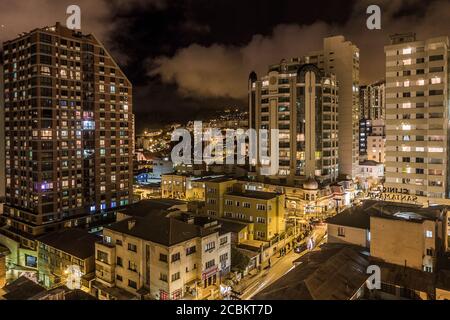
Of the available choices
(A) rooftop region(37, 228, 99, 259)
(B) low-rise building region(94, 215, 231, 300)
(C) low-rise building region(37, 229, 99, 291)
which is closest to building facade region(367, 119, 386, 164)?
(B) low-rise building region(94, 215, 231, 300)

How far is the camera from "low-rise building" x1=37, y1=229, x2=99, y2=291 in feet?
124

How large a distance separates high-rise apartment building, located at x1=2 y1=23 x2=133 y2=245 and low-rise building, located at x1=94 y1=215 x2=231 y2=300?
74.1ft

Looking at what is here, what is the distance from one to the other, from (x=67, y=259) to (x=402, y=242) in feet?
116

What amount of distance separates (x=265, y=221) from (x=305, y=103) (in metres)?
32.6

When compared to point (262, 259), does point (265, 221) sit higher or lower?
higher

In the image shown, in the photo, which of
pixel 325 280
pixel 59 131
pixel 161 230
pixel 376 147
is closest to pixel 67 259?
pixel 161 230

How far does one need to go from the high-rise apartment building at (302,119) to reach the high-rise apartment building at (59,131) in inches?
1227

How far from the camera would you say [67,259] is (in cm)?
3969

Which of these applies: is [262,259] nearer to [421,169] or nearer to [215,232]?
[215,232]

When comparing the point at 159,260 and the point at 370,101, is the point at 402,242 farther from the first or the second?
the point at 370,101

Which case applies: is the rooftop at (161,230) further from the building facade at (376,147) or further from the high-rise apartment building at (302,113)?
the building facade at (376,147)

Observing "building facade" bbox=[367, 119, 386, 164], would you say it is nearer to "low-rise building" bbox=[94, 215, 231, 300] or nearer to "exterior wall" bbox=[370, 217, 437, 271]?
"exterior wall" bbox=[370, 217, 437, 271]

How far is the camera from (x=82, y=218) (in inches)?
2218
